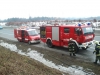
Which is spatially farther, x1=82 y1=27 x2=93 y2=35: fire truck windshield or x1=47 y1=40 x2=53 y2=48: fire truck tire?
x1=47 y1=40 x2=53 y2=48: fire truck tire

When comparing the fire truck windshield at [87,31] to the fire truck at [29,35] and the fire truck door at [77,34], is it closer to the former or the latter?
the fire truck door at [77,34]

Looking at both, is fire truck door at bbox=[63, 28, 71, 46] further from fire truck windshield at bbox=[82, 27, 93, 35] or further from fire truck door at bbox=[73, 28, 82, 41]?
fire truck windshield at bbox=[82, 27, 93, 35]

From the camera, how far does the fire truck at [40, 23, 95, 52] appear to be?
42.3 feet

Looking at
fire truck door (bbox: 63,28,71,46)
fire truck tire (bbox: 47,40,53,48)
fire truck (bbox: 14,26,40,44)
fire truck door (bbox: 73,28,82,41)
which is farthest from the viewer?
fire truck (bbox: 14,26,40,44)

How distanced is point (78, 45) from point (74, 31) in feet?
4.09

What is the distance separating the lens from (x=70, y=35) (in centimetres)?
1358

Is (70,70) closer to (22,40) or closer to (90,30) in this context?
(90,30)

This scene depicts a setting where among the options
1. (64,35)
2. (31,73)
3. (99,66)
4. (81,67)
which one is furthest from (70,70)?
(64,35)

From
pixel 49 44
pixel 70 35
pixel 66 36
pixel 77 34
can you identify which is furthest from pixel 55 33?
pixel 77 34

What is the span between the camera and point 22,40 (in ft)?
70.0

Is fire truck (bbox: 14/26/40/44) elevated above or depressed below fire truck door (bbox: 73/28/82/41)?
below

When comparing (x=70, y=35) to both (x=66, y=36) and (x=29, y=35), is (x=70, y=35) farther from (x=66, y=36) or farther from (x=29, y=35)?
(x=29, y=35)

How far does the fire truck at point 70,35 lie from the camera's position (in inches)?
508

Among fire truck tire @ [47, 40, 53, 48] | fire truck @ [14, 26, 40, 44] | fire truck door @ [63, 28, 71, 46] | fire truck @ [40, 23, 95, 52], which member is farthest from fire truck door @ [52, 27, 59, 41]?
fire truck @ [14, 26, 40, 44]
